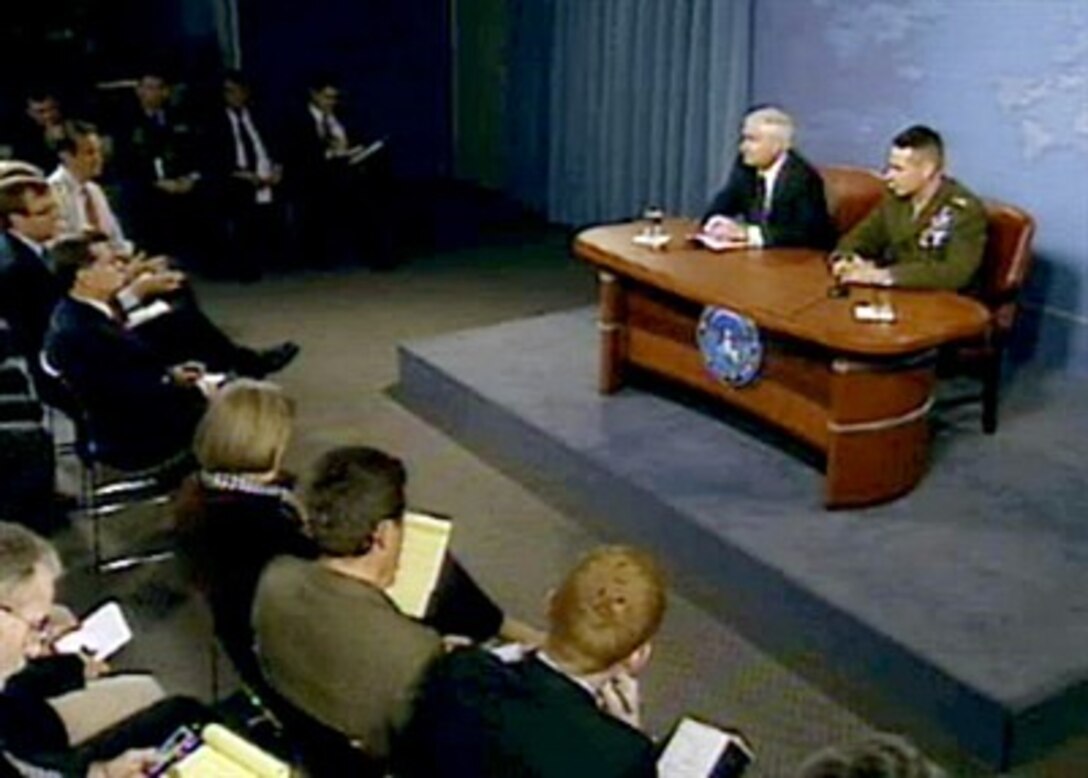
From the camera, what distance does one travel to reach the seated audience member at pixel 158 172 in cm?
765

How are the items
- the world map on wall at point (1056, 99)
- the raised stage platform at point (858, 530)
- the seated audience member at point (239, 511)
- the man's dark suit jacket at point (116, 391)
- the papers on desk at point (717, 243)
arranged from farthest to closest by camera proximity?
1. the world map on wall at point (1056, 99)
2. the papers on desk at point (717, 243)
3. the man's dark suit jacket at point (116, 391)
4. the raised stage platform at point (858, 530)
5. the seated audience member at point (239, 511)

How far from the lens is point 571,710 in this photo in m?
2.22

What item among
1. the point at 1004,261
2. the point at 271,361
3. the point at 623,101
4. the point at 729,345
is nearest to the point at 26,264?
the point at 271,361

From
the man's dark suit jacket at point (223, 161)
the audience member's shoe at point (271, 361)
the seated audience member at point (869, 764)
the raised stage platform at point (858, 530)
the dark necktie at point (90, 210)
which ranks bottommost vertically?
the raised stage platform at point (858, 530)

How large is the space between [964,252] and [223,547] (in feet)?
9.16

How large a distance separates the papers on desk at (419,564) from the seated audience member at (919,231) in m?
2.14

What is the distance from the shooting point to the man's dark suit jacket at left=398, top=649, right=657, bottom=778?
2.16 metres

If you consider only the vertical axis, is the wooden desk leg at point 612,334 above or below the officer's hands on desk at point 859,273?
below

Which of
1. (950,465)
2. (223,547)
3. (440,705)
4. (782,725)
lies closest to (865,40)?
(950,465)

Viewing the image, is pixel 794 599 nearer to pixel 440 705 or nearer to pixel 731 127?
pixel 440 705

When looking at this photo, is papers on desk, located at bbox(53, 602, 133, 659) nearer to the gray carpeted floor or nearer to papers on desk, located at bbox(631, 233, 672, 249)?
the gray carpeted floor

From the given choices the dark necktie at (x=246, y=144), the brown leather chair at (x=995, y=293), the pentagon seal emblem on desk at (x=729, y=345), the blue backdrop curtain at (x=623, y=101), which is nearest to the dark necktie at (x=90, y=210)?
the dark necktie at (x=246, y=144)

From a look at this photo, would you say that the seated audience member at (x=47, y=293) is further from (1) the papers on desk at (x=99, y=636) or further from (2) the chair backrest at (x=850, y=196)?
(2) the chair backrest at (x=850, y=196)

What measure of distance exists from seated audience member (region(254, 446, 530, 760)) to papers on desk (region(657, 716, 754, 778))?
421 mm
